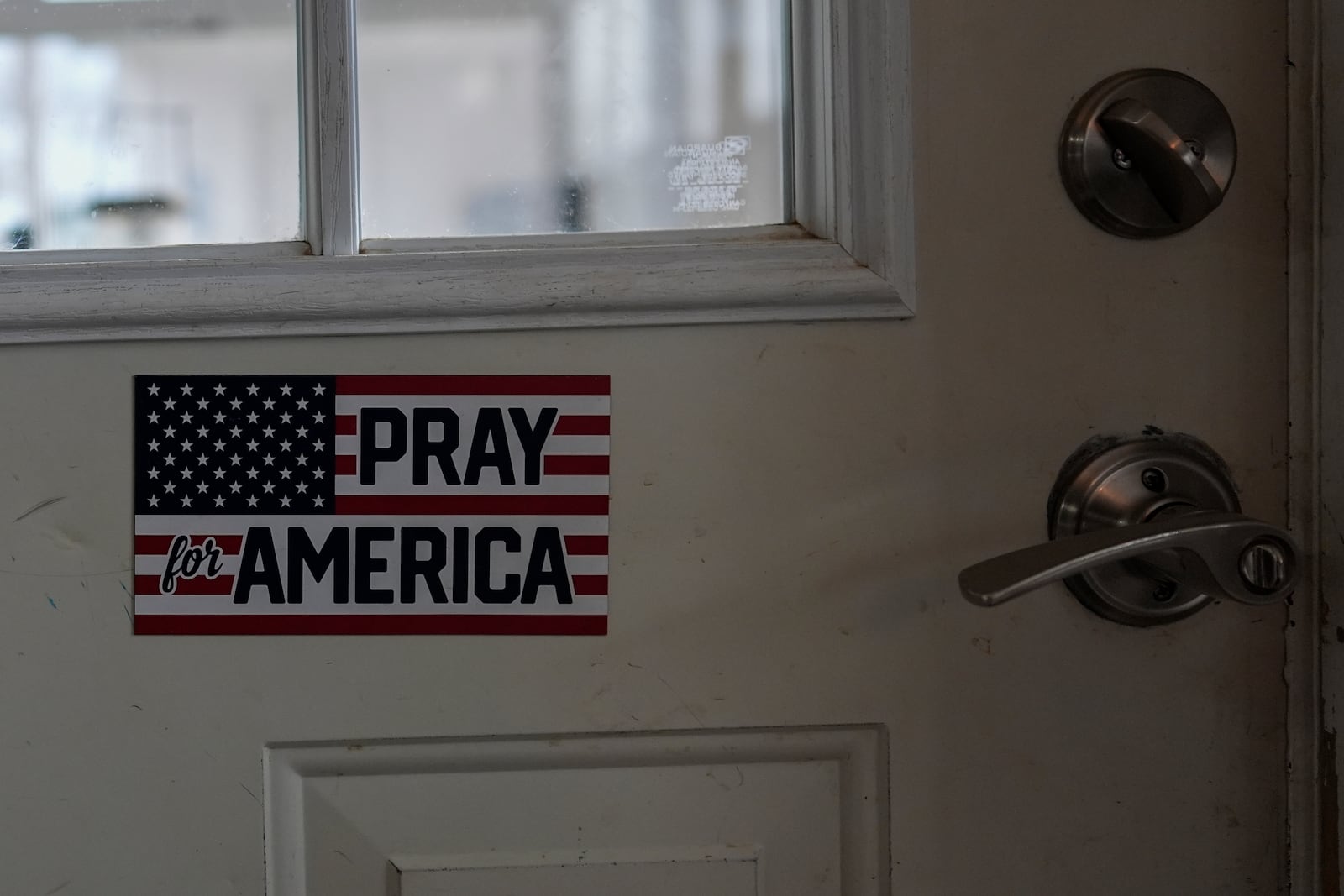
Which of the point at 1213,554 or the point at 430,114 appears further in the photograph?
the point at 430,114

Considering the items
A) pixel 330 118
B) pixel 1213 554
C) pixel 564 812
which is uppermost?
pixel 330 118

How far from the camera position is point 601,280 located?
49 cm

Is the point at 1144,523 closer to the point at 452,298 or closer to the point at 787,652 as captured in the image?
the point at 787,652

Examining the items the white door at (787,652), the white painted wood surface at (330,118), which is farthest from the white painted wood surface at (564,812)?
the white painted wood surface at (330,118)

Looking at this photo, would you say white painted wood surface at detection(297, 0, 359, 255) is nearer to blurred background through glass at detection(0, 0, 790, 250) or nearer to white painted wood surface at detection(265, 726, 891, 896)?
blurred background through glass at detection(0, 0, 790, 250)

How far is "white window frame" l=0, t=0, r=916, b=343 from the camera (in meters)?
0.49

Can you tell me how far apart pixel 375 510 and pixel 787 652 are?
25cm

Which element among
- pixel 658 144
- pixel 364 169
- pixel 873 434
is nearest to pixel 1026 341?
pixel 873 434

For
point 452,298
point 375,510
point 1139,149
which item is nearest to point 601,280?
point 452,298

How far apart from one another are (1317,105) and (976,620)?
0.33 m

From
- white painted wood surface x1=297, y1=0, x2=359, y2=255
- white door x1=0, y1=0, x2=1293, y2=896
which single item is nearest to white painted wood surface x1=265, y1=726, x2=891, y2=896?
white door x1=0, y1=0, x2=1293, y2=896

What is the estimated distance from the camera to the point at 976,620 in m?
0.49

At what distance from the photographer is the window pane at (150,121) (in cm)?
53

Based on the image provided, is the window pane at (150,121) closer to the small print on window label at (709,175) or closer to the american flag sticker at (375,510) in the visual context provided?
the american flag sticker at (375,510)
